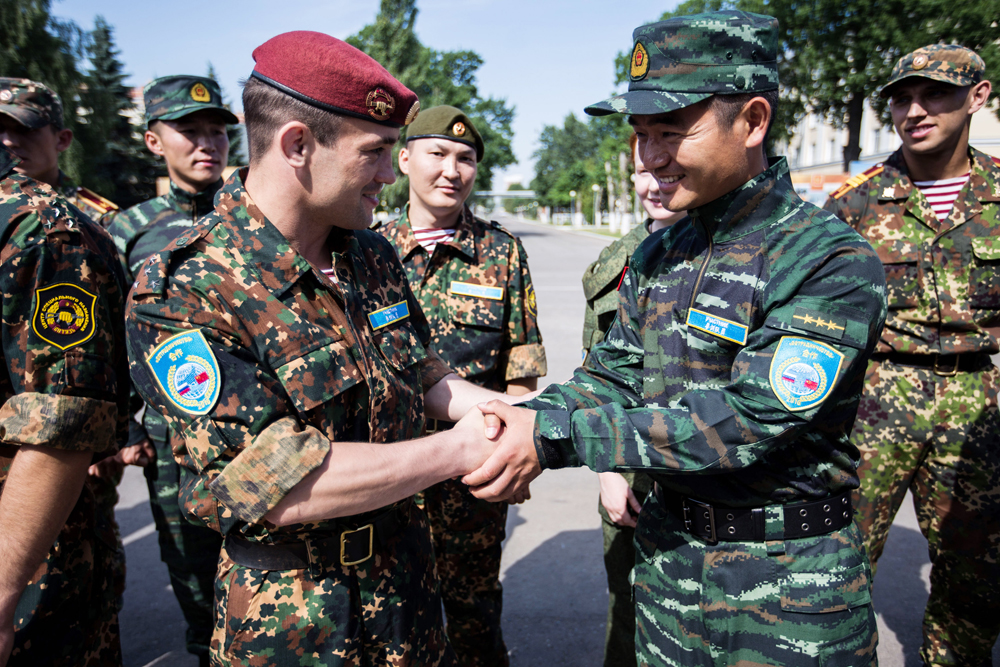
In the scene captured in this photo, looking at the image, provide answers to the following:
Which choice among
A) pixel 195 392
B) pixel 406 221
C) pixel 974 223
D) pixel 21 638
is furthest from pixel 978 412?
pixel 21 638

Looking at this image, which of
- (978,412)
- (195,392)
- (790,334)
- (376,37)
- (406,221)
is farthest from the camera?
(376,37)

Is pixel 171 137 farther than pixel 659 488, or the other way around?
pixel 171 137

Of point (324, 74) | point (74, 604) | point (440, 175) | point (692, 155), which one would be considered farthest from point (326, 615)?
point (440, 175)

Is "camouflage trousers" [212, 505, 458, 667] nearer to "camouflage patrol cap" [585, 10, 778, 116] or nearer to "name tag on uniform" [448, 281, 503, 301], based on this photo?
"camouflage patrol cap" [585, 10, 778, 116]

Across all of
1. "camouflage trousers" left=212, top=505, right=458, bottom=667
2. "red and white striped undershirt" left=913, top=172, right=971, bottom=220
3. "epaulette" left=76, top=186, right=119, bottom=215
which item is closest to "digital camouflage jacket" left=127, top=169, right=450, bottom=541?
"camouflage trousers" left=212, top=505, right=458, bottom=667

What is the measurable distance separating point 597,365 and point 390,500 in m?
0.84

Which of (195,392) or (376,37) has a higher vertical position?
(376,37)

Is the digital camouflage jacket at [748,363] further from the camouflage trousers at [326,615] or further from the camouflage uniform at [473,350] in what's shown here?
the camouflage uniform at [473,350]

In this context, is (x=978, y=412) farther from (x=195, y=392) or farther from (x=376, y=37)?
(x=376, y=37)

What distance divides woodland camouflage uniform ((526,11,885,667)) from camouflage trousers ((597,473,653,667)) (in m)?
0.92

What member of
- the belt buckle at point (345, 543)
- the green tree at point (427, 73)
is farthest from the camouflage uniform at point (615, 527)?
the green tree at point (427, 73)

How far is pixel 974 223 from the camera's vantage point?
10.0 ft

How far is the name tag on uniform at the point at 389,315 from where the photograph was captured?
1.95 meters

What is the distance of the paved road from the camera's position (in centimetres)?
330
